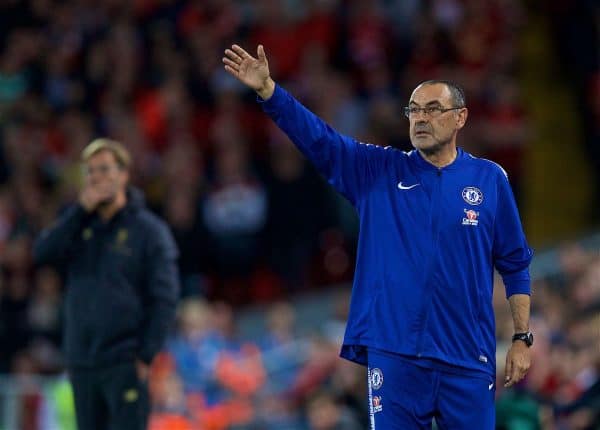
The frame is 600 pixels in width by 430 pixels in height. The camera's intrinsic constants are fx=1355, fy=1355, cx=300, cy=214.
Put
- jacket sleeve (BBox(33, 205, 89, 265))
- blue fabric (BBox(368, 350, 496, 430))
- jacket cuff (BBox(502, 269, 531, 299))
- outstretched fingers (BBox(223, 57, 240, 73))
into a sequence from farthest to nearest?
jacket sleeve (BBox(33, 205, 89, 265)) → jacket cuff (BBox(502, 269, 531, 299)) → outstretched fingers (BBox(223, 57, 240, 73)) → blue fabric (BBox(368, 350, 496, 430))

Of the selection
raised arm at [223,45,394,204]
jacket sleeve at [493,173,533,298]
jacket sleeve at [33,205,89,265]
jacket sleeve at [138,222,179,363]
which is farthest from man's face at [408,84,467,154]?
jacket sleeve at [33,205,89,265]

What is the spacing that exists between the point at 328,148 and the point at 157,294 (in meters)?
2.16

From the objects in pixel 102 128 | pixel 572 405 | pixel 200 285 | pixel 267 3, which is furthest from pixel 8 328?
pixel 572 405

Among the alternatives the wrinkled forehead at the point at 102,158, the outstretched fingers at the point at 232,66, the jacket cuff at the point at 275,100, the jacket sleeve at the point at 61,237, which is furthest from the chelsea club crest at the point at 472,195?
the jacket sleeve at the point at 61,237

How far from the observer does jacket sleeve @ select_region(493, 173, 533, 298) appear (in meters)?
6.59

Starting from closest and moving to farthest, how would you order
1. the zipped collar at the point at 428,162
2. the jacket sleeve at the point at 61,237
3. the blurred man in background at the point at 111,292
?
the zipped collar at the point at 428,162
the blurred man in background at the point at 111,292
the jacket sleeve at the point at 61,237

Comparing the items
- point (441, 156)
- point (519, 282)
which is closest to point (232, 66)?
point (441, 156)

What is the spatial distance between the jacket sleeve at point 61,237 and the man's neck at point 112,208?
0.11 meters

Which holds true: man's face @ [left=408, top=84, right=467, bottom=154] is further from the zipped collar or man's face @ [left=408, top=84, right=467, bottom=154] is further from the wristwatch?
the wristwatch

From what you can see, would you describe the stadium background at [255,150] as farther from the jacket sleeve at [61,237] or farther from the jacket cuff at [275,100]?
the jacket cuff at [275,100]

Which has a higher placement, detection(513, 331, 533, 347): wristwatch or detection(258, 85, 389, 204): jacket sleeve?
detection(258, 85, 389, 204): jacket sleeve

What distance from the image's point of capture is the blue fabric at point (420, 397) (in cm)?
630

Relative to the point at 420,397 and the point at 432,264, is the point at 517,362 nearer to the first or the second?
the point at 420,397

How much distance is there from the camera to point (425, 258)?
636 cm
